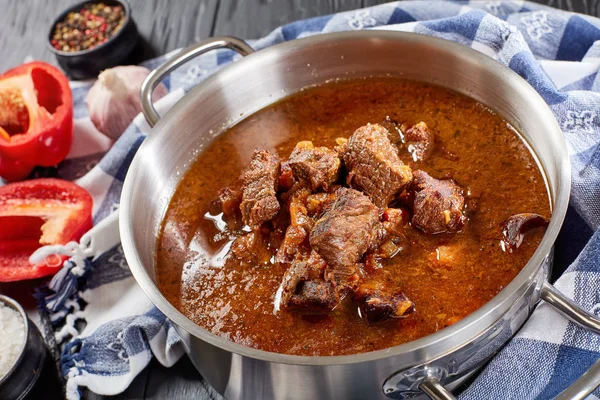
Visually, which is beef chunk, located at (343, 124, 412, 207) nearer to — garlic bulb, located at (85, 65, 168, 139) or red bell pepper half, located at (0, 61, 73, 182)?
garlic bulb, located at (85, 65, 168, 139)

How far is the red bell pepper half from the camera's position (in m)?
4.20

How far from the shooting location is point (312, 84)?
372 cm

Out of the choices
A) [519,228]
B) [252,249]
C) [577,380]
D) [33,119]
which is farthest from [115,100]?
[577,380]

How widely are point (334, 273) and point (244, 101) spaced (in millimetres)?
1285

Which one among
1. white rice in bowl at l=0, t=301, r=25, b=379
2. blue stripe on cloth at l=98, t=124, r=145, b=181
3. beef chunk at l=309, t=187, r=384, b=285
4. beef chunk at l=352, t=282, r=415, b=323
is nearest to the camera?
beef chunk at l=352, t=282, r=415, b=323

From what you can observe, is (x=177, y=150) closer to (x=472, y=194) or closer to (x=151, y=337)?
(x=151, y=337)

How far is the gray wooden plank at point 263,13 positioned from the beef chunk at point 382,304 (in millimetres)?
2710

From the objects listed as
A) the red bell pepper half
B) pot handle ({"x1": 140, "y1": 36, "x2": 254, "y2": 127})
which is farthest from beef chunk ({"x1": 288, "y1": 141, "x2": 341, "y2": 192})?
the red bell pepper half

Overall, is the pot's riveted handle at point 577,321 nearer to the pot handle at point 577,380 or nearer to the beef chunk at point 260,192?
the pot handle at point 577,380

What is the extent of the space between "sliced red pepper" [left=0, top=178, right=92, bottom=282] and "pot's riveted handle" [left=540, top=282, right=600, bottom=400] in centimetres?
237

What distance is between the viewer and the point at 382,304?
2.59 meters

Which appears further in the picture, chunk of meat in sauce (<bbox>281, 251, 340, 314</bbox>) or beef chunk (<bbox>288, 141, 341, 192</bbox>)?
beef chunk (<bbox>288, 141, 341, 192</bbox>)

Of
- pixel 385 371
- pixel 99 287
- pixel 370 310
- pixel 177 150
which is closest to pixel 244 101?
pixel 177 150

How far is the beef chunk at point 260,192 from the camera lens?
2930 millimetres
